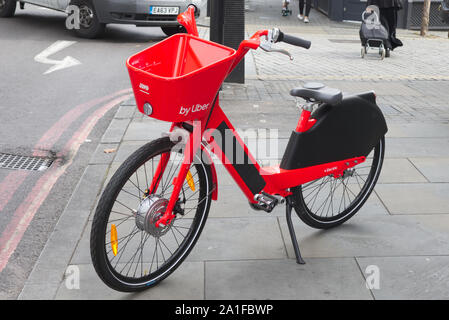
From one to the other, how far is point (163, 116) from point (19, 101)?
199 inches

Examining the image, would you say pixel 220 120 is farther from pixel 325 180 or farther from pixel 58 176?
pixel 58 176

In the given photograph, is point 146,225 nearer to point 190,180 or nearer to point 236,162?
point 190,180

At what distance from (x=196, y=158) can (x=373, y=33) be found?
8123 millimetres

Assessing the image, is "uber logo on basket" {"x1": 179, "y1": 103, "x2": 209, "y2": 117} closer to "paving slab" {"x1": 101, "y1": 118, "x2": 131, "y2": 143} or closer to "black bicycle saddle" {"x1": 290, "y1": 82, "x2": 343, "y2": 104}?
"black bicycle saddle" {"x1": 290, "y1": 82, "x2": 343, "y2": 104}

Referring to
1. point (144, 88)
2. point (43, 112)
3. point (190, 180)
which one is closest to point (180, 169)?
point (190, 180)

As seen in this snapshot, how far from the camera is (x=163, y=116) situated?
289cm

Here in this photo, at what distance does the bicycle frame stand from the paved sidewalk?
0.41m

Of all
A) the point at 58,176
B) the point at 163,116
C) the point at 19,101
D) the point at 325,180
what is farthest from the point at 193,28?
the point at 19,101

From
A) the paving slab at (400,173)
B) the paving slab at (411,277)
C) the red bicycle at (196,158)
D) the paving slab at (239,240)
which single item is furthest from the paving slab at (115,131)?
the paving slab at (411,277)

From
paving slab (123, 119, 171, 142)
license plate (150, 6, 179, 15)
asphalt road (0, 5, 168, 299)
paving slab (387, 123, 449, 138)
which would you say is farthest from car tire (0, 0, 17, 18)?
paving slab (387, 123, 449, 138)

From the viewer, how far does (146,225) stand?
126 inches

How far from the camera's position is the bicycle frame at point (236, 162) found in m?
3.19

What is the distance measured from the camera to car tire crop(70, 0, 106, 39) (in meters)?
11.4

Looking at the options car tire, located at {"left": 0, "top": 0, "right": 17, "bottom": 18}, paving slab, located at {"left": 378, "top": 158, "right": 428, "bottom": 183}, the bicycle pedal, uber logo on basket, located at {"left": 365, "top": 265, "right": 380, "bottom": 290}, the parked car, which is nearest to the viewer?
uber logo on basket, located at {"left": 365, "top": 265, "right": 380, "bottom": 290}
